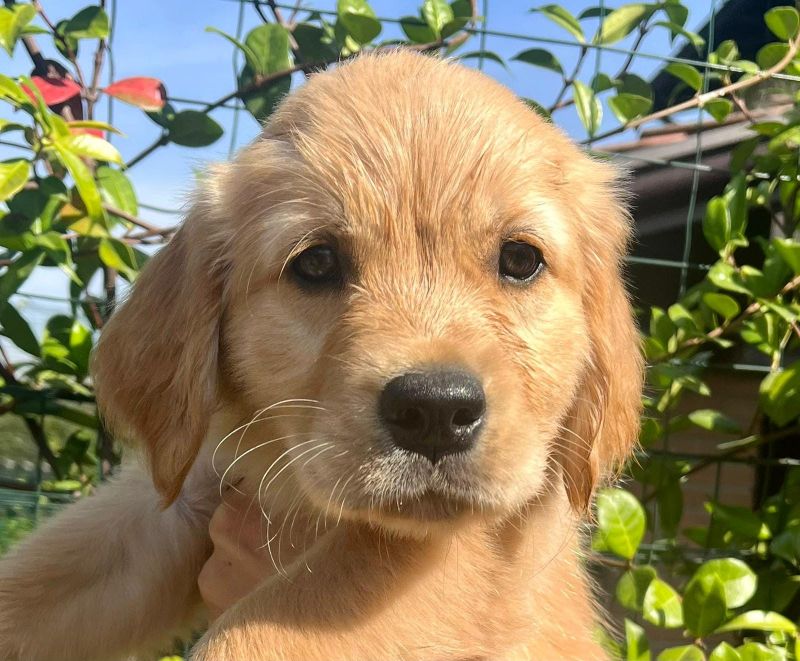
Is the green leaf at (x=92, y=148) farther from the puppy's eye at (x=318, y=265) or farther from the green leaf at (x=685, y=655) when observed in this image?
the green leaf at (x=685, y=655)

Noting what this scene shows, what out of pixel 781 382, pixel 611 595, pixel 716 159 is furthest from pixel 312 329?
pixel 716 159

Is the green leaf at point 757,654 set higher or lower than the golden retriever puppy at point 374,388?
lower

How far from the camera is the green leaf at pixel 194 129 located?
8.59 ft

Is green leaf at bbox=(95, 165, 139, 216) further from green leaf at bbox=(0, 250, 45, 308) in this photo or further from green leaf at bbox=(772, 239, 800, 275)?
green leaf at bbox=(772, 239, 800, 275)

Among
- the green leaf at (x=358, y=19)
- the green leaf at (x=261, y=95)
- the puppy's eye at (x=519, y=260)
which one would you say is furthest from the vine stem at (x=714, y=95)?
the puppy's eye at (x=519, y=260)

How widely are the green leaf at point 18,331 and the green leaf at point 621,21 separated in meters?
2.21

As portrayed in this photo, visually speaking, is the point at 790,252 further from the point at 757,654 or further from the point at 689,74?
the point at 757,654

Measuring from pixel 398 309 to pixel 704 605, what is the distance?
1717mm

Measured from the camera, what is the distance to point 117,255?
2.42 meters

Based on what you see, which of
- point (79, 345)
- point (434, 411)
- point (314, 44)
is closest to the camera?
point (434, 411)

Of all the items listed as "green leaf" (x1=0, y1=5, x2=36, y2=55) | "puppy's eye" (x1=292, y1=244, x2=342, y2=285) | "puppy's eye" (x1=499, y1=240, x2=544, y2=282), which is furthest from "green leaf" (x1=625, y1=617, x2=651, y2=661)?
"green leaf" (x1=0, y1=5, x2=36, y2=55)

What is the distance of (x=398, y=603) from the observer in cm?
159

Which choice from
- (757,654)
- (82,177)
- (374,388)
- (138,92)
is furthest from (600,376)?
(138,92)

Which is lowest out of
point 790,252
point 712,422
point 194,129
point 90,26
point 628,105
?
point 712,422
